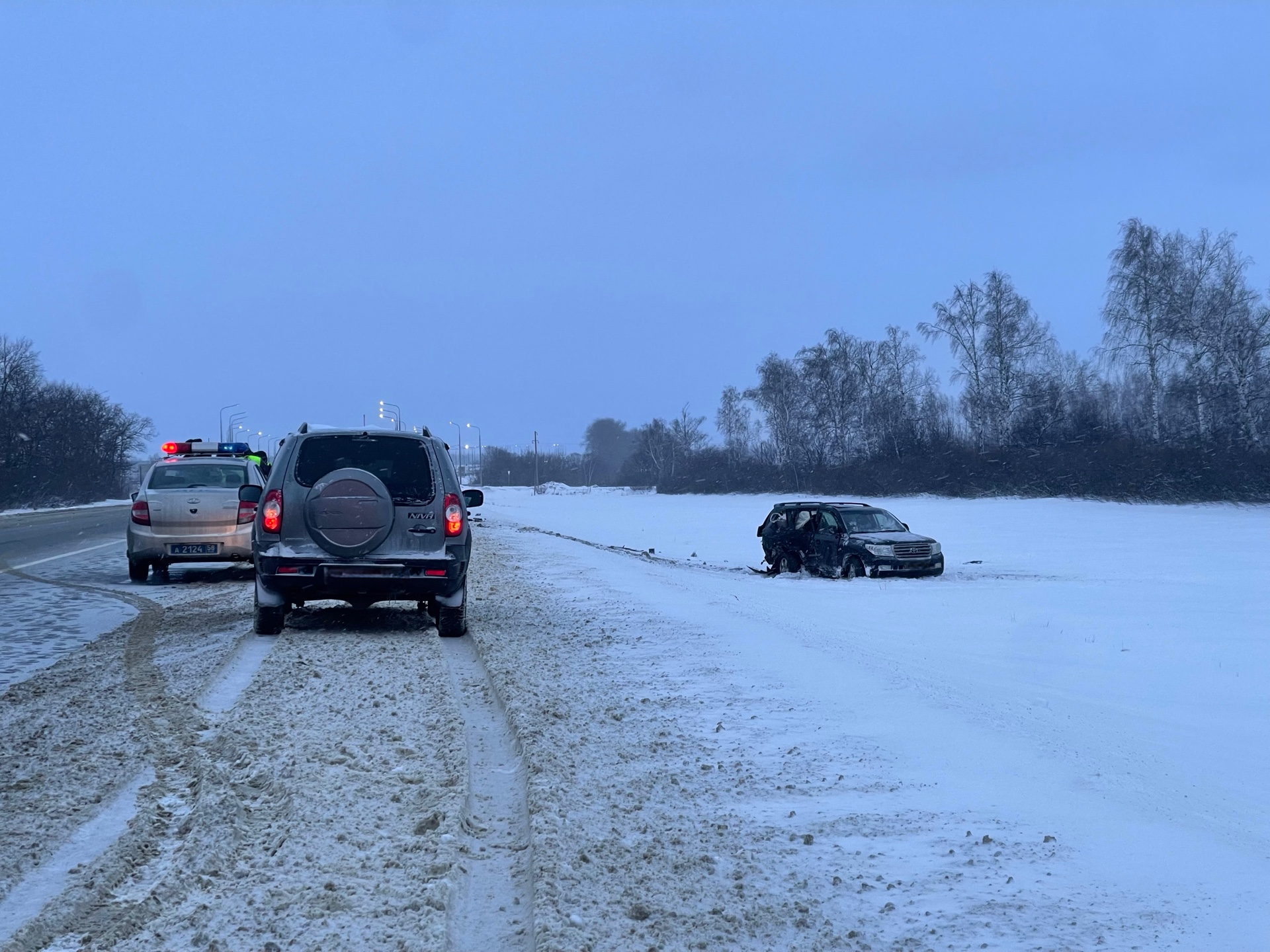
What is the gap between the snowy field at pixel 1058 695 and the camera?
163 inches

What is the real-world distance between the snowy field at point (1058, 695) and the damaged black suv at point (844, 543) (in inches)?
18.2

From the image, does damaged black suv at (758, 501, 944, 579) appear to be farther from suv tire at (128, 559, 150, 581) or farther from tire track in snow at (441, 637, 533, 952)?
tire track in snow at (441, 637, 533, 952)

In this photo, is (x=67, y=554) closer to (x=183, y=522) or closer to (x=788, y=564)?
(x=183, y=522)

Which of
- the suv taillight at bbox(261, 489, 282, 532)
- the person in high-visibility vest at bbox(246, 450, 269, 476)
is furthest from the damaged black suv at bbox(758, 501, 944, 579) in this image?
the suv taillight at bbox(261, 489, 282, 532)

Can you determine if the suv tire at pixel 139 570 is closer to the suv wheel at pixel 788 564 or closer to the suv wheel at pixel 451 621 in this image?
the suv wheel at pixel 451 621

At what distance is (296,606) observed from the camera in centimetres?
1228

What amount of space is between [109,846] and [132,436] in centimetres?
9750

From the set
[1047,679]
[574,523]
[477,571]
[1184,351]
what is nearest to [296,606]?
[477,571]

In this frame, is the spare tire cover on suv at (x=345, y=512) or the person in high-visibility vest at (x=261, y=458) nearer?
the spare tire cover on suv at (x=345, y=512)

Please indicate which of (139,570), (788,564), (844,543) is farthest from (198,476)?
(844,543)

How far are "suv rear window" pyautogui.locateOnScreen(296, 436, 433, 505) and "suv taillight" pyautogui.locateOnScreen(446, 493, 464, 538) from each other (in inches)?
8.0

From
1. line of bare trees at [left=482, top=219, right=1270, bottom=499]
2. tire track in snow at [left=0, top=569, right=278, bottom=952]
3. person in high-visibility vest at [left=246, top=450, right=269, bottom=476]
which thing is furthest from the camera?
line of bare trees at [left=482, top=219, right=1270, bottom=499]

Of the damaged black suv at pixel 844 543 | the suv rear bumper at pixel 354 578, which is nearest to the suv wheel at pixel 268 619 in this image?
the suv rear bumper at pixel 354 578

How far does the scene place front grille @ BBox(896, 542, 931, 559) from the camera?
61.2 ft
